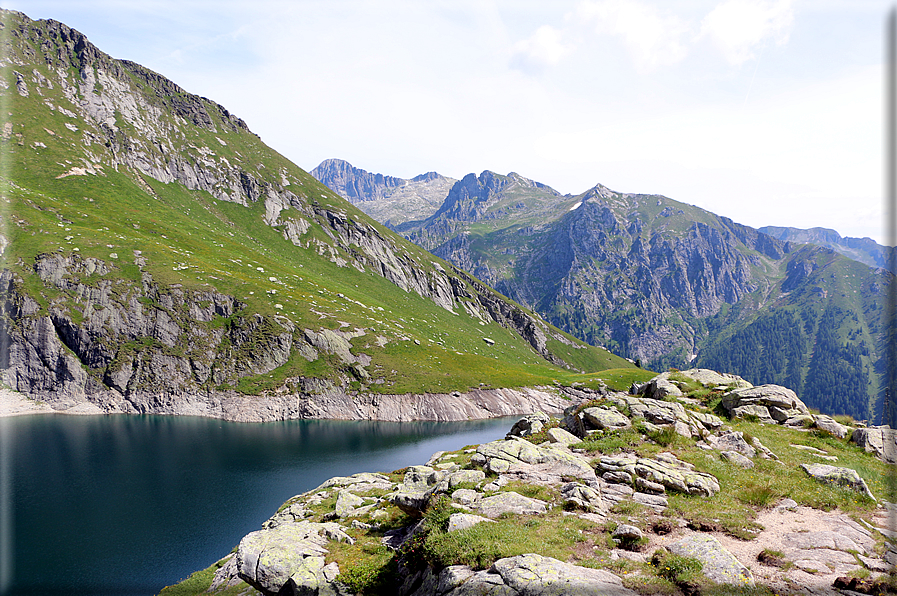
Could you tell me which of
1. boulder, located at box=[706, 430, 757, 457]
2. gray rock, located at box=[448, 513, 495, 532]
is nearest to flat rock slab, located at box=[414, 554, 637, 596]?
gray rock, located at box=[448, 513, 495, 532]

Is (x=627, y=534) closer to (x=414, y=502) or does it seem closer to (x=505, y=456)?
(x=505, y=456)

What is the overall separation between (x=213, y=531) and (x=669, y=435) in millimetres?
52021

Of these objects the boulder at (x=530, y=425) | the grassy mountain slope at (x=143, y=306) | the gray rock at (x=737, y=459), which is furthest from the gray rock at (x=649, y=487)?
the grassy mountain slope at (x=143, y=306)

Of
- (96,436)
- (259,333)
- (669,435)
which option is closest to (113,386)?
(96,436)

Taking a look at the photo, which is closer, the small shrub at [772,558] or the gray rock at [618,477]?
the small shrub at [772,558]

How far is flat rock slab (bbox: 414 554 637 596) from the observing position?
12031 mm

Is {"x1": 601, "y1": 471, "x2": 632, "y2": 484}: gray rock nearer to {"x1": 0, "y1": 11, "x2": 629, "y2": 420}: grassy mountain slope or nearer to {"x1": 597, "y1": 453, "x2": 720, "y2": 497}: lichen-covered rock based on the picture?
{"x1": 597, "y1": 453, "x2": 720, "y2": 497}: lichen-covered rock

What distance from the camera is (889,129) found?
10.6 metres

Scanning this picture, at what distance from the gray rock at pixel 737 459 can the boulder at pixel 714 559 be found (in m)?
12.3

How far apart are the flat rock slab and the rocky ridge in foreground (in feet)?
0.16

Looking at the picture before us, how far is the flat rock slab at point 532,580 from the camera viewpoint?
39.5ft

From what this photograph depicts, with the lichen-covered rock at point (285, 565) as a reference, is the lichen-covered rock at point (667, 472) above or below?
above

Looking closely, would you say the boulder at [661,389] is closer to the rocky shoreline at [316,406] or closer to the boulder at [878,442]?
the boulder at [878,442]

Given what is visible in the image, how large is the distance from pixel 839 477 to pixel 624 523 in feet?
42.6
